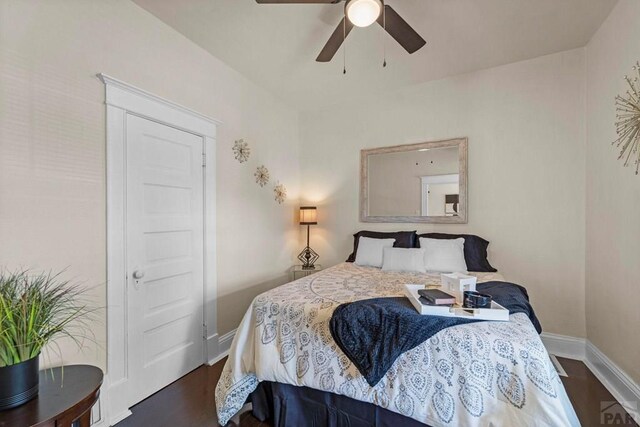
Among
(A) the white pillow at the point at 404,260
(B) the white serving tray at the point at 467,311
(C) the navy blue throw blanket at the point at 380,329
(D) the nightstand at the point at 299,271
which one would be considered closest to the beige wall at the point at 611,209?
(C) the navy blue throw blanket at the point at 380,329

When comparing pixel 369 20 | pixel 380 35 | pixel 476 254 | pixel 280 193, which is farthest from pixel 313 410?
pixel 380 35

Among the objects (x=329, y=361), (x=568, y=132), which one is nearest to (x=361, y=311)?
(x=329, y=361)

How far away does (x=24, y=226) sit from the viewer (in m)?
1.55

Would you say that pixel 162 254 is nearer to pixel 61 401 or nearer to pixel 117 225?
pixel 117 225

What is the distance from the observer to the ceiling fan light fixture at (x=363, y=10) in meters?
1.61

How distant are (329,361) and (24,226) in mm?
1779

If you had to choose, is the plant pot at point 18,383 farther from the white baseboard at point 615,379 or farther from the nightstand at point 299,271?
the white baseboard at point 615,379

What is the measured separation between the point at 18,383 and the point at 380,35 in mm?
3032

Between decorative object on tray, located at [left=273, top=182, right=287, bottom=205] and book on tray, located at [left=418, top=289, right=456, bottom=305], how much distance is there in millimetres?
2359

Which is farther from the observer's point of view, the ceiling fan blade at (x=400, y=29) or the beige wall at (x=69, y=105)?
the ceiling fan blade at (x=400, y=29)

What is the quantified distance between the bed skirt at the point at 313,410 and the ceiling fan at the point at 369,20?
83.9 inches

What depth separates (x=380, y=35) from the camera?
2408 millimetres

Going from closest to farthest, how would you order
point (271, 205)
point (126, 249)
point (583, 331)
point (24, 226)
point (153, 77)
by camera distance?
point (24, 226)
point (126, 249)
point (153, 77)
point (583, 331)
point (271, 205)

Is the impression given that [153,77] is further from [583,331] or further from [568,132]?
[583,331]
